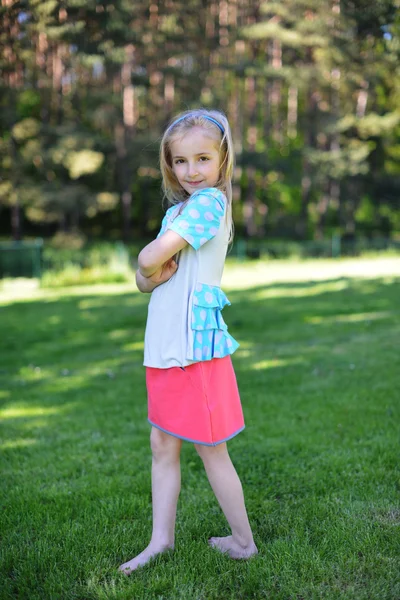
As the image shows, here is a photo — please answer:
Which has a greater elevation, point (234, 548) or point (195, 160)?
point (195, 160)

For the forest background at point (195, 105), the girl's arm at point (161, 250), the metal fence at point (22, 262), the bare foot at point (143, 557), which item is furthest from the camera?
the forest background at point (195, 105)

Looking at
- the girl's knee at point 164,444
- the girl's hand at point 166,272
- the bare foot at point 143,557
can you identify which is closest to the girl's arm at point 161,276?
the girl's hand at point 166,272

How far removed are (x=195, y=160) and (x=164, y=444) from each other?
3.37 feet

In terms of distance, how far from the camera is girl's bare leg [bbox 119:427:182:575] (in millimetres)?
2262

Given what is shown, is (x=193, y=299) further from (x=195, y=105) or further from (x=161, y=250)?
(x=195, y=105)

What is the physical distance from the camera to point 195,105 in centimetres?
2112

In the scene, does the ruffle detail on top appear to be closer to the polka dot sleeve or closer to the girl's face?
the polka dot sleeve

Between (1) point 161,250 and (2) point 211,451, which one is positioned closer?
(1) point 161,250

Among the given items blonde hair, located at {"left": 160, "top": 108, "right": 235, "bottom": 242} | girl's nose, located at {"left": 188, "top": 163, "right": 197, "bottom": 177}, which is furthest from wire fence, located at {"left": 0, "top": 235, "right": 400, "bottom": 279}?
girl's nose, located at {"left": 188, "top": 163, "right": 197, "bottom": 177}

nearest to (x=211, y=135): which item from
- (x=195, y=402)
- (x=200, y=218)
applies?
(x=200, y=218)

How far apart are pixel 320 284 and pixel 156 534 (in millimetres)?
9912

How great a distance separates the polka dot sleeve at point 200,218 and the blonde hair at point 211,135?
0.09 metres

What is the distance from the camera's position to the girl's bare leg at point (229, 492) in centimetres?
222

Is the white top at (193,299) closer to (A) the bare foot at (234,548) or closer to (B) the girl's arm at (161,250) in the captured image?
(B) the girl's arm at (161,250)
